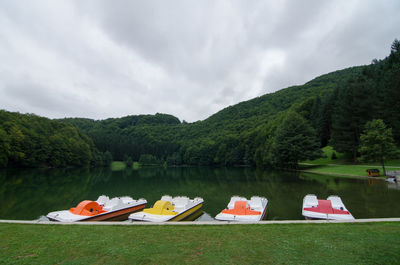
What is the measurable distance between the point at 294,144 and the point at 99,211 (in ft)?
147

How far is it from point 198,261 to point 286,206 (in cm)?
1296

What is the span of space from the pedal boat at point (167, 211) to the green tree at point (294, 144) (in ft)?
128

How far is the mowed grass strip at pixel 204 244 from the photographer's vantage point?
18.4ft

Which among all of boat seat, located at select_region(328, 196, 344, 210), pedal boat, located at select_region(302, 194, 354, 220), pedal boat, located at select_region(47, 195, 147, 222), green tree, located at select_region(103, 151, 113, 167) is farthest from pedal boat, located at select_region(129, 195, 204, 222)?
green tree, located at select_region(103, 151, 113, 167)

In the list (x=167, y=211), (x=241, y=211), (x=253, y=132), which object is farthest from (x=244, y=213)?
(x=253, y=132)

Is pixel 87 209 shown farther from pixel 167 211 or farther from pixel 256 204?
pixel 256 204

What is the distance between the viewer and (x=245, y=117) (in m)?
145

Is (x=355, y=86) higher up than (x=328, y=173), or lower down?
higher up

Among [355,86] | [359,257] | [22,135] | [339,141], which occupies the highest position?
[355,86]

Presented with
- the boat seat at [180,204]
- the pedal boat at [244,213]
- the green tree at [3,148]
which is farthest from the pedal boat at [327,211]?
the green tree at [3,148]

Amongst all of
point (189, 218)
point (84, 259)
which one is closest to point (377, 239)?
point (84, 259)

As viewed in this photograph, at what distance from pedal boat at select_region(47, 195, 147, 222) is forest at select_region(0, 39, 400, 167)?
4038 centimetres

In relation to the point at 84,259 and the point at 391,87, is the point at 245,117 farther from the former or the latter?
the point at 84,259

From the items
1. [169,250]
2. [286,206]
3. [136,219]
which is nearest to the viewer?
[169,250]
